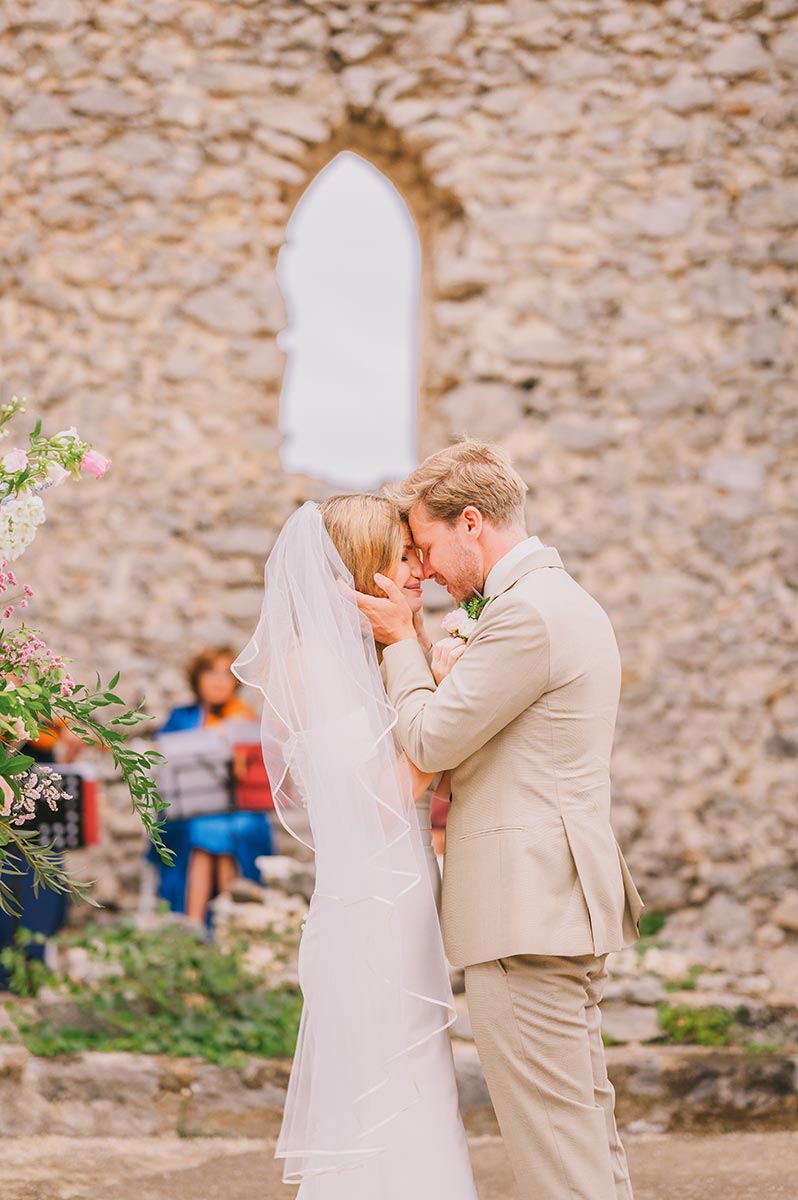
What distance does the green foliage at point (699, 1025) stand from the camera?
448 centimetres

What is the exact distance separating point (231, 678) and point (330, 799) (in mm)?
3407

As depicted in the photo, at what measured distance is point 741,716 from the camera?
21.0 ft

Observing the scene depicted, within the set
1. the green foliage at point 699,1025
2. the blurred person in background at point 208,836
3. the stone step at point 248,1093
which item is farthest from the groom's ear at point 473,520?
the blurred person in background at point 208,836

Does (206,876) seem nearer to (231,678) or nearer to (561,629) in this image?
(231,678)

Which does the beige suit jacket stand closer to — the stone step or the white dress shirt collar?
the white dress shirt collar

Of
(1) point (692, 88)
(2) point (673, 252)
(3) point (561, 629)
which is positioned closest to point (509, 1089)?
(3) point (561, 629)

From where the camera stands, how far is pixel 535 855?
2488 millimetres

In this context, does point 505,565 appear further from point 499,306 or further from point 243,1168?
point 499,306

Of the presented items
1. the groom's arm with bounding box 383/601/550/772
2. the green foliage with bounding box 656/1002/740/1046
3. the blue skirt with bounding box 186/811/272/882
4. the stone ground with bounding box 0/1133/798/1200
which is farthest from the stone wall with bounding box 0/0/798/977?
the groom's arm with bounding box 383/601/550/772

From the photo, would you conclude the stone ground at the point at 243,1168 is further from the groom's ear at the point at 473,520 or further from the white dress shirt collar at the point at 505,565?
the groom's ear at the point at 473,520

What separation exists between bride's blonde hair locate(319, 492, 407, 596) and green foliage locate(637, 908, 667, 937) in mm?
3930

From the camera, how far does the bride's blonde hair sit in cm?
285

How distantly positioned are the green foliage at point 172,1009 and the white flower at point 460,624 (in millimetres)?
2086

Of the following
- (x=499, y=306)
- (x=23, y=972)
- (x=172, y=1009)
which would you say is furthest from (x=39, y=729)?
(x=499, y=306)
